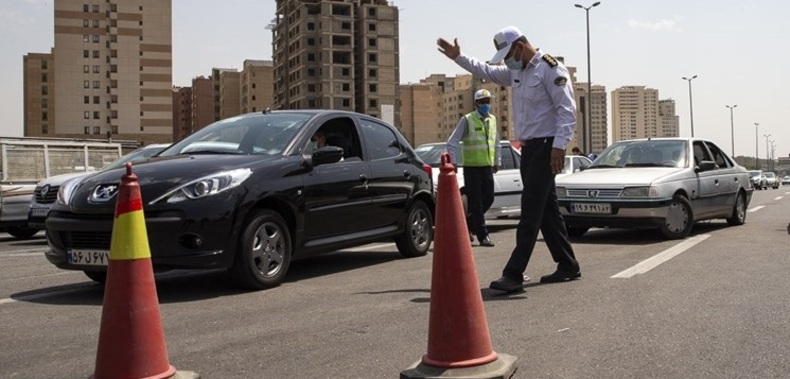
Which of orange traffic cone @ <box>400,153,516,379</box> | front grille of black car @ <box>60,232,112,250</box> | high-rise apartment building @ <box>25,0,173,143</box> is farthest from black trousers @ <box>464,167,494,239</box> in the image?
A: high-rise apartment building @ <box>25,0,173,143</box>

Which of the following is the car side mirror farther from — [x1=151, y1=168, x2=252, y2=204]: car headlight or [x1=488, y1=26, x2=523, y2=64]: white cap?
[x1=151, y1=168, x2=252, y2=204]: car headlight

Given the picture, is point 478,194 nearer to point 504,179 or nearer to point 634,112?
point 504,179

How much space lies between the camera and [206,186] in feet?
19.1

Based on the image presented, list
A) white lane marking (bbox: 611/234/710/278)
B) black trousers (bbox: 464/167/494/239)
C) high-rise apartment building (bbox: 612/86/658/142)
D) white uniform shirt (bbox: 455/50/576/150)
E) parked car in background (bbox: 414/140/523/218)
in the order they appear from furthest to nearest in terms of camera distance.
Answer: high-rise apartment building (bbox: 612/86/658/142) < parked car in background (bbox: 414/140/523/218) < black trousers (bbox: 464/167/494/239) < white lane marking (bbox: 611/234/710/278) < white uniform shirt (bbox: 455/50/576/150)

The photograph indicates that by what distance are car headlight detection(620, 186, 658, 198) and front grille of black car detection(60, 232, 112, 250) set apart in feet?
21.6

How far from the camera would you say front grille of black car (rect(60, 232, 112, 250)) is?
224 inches

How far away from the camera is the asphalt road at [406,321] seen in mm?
3848

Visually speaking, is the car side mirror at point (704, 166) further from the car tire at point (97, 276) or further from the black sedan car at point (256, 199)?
the car tire at point (97, 276)

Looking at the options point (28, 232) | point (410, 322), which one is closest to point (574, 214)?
point (410, 322)

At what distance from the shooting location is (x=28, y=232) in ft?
45.5

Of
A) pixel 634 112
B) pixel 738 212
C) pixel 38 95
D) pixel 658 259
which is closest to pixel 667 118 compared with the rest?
pixel 634 112

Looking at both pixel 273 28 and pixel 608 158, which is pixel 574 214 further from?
pixel 273 28

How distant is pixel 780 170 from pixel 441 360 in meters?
188

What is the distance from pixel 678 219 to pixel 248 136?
6.10m
